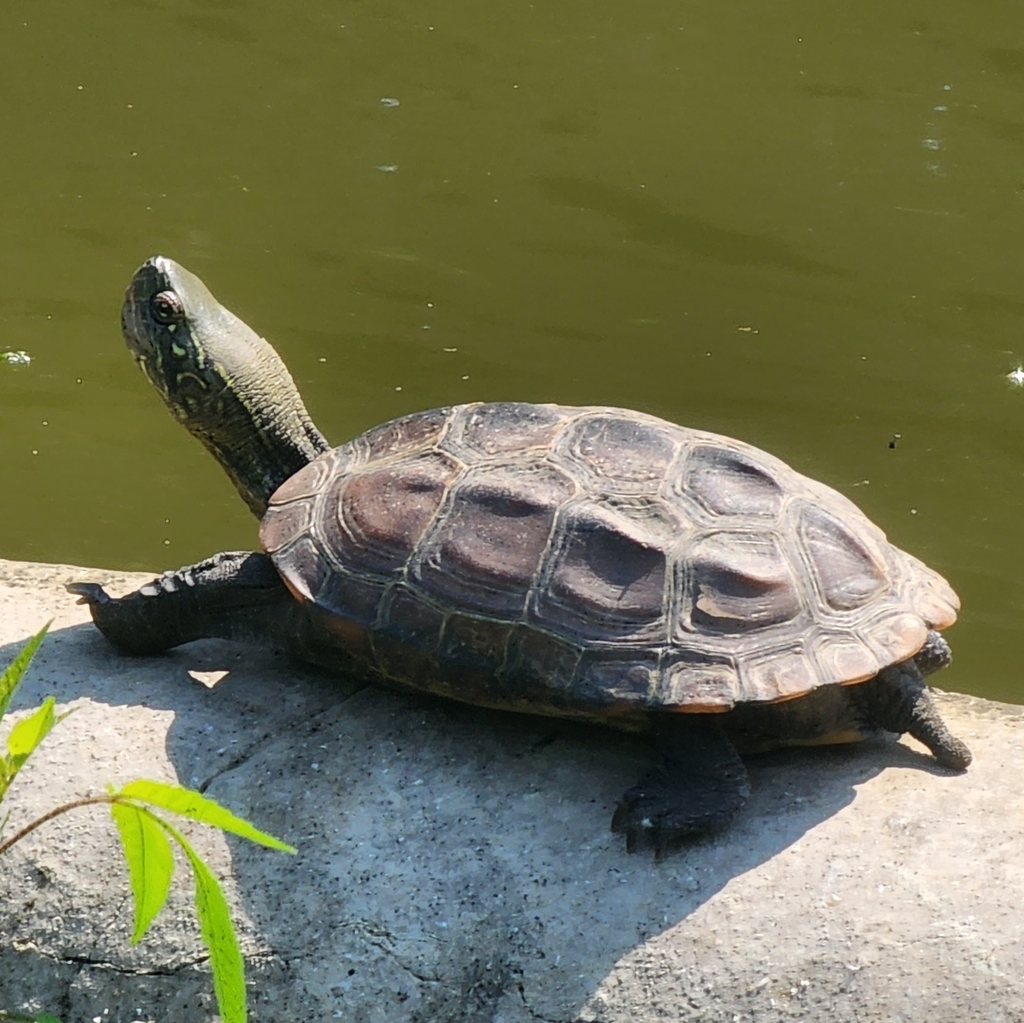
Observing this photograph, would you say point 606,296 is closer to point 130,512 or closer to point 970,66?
point 130,512

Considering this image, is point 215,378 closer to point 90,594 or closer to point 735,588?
point 90,594

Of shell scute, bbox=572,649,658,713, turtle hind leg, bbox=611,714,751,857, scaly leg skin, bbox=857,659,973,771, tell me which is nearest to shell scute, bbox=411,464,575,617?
shell scute, bbox=572,649,658,713

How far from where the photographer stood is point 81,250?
27.5ft

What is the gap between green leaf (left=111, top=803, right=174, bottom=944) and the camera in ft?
6.01

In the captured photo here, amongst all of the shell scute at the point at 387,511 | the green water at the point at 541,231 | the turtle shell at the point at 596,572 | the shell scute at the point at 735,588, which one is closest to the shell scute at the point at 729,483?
the turtle shell at the point at 596,572

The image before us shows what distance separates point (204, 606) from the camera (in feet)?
13.0

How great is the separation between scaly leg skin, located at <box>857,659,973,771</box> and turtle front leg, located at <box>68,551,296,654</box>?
1.54m

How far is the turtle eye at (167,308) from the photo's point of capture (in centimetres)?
435

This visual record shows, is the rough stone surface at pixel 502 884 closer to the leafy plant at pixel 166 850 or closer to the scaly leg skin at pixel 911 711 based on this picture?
the scaly leg skin at pixel 911 711

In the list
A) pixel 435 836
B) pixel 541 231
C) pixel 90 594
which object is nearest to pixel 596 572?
pixel 435 836

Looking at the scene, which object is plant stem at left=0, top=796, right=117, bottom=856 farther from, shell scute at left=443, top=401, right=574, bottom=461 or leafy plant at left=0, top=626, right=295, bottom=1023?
shell scute at left=443, top=401, right=574, bottom=461

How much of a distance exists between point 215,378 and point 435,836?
1.67 metres

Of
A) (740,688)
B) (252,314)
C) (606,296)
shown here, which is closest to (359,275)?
(252,314)

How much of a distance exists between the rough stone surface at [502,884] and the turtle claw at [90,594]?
324 mm
